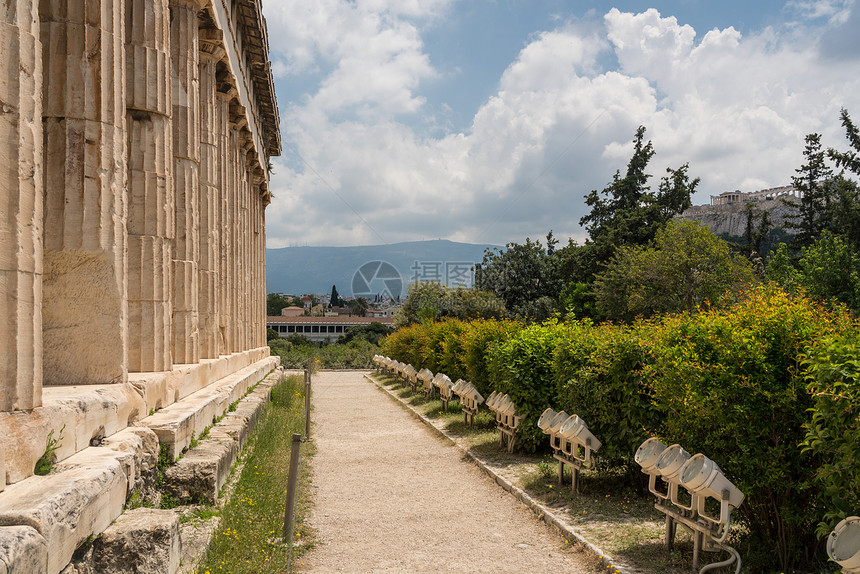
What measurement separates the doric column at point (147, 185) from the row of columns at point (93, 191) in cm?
1

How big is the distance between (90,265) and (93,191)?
67 centimetres

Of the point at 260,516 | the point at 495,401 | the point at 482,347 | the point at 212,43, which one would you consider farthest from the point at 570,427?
the point at 212,43

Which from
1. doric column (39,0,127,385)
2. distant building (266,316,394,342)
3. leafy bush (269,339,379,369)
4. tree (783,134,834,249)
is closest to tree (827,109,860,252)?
tree (783,134,834,249)

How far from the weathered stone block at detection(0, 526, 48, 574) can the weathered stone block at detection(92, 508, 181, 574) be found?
1.06m

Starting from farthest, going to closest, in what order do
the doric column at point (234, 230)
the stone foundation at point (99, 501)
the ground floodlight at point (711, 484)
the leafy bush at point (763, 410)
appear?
the doric column at point (234, 230) → the leafy bush at point (763, 410) → the ground floodlight at point (711, 484) → the stone foundation at point (99, 501)

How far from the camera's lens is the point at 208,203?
13.8 m

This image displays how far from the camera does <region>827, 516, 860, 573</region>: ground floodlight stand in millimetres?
3691

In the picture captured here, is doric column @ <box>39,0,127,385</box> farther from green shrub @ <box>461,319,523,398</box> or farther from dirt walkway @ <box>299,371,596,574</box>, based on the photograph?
green shrub @ <box>461,319,523,398</box>

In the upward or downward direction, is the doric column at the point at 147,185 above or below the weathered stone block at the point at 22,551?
above

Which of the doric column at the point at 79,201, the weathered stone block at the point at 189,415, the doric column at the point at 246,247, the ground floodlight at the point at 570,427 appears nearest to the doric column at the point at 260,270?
the doric column at the point at 246,247

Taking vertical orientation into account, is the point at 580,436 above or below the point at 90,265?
below

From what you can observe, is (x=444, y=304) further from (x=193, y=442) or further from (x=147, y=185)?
(x=193, y=442)

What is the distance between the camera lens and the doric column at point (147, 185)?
26.9ft

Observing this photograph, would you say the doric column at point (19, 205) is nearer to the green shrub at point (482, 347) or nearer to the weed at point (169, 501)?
the weed at point (169, 501)
